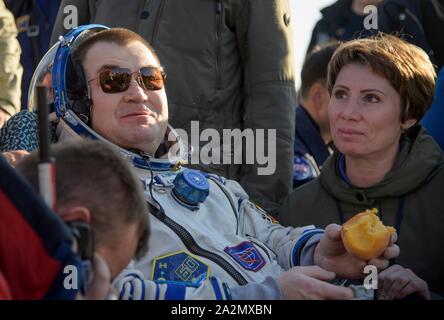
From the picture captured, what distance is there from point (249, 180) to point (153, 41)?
2.78 feet

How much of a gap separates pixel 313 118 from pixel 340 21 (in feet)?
4.10

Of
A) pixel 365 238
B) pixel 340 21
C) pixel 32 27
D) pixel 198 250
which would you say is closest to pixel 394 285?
pixel 365 238

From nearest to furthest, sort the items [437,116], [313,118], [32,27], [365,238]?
1. [365,238]
2. [437,116]
3. [32,27]
4. [313,118]

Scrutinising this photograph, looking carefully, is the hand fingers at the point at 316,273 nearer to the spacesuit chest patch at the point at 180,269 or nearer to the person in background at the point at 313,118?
the spacesuit chest patch at the point at 180,269

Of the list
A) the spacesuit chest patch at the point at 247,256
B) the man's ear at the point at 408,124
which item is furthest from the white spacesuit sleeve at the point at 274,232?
the man's ear at the point at 408,124

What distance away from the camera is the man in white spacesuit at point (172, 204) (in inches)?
116

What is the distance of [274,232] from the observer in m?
3.51

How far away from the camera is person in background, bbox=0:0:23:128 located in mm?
4633

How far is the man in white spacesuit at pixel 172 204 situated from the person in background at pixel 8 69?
1043 mm

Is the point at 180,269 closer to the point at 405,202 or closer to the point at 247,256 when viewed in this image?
the point at 247,256

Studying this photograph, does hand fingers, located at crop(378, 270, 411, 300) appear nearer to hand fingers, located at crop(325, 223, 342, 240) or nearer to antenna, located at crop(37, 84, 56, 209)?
hand fingers, located at crop(325, 223, 342, 240)

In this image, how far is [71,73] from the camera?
3621mm

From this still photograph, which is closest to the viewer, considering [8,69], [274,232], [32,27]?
[274,232]
